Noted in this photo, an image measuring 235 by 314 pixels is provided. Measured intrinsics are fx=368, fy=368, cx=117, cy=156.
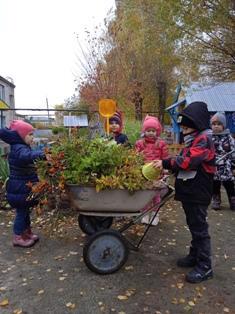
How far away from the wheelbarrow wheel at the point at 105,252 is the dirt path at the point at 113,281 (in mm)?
93

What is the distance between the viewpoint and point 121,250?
346cm

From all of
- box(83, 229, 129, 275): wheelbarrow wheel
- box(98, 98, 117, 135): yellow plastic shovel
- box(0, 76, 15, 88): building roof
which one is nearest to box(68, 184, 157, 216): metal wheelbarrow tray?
box(83, 229, 129, 275): wheelbarrow wheel

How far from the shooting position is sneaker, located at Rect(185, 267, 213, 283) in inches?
131

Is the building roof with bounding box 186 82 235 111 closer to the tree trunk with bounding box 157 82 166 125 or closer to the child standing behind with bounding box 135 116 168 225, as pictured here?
the tree trunk with bounding box 157 82 166 125

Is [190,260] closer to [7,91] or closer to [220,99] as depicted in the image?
[220,99]

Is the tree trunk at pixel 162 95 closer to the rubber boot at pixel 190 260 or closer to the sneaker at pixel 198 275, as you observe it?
the rubber boot at pixel 190 260

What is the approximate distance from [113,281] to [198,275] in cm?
78

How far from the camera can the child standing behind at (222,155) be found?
573 cm

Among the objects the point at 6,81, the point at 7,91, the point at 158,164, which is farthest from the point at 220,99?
the point at 7,91

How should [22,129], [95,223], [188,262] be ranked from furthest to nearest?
[22,129] → [95,223] → [188,262]

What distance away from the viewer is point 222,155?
5.80 m

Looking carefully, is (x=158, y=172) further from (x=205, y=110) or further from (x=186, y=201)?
(x=205, y=110)

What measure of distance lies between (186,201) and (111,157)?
31.9 inches

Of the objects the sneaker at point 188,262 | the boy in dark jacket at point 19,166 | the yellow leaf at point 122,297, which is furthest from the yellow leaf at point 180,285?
the boy in dark jacket at point 19,166
